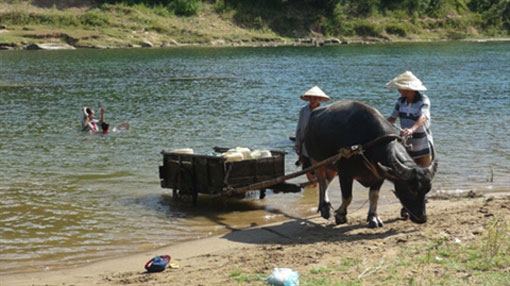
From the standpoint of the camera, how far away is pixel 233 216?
1125 cm

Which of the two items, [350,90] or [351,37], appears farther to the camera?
[351,37]

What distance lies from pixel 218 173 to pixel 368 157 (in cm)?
270

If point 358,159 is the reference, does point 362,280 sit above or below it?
below

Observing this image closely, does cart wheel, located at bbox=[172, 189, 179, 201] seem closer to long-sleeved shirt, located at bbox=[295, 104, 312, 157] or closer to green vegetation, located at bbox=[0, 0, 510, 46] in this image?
long-sleeved shirt, located at bbox=[295, 104, 312, 157]

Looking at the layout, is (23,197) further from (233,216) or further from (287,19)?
(287,19)

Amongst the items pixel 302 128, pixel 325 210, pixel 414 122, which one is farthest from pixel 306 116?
pixel 414 122

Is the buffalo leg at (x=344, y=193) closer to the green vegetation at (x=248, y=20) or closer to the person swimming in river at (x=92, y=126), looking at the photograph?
the person swimming in river at (x=92, y=126)

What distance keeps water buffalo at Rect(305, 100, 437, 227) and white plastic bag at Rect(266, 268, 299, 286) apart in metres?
2.48

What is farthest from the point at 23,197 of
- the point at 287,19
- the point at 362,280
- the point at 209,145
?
the point at 287,19

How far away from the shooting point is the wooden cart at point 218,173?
36.3 feet

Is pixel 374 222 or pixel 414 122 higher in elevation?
pixel 414 122

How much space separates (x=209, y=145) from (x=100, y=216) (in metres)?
6.60

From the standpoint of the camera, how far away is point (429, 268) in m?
7.19

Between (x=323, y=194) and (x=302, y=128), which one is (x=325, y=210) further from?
(x=302, y=128)
